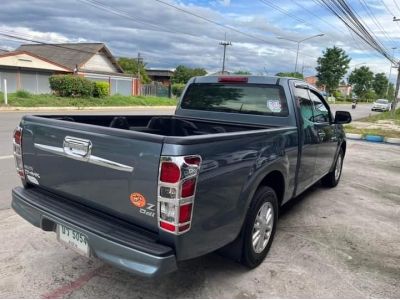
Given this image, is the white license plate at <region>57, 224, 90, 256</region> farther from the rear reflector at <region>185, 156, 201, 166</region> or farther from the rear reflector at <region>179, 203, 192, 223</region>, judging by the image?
the rear reflector at <region>185, 156, 201, 166</region>

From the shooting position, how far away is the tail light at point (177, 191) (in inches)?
90.4

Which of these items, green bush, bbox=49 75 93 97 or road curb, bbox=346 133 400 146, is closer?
road curb, bbox=346 133 400 146

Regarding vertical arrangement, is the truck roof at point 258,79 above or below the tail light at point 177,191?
above

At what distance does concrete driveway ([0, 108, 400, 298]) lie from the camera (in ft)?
10.1

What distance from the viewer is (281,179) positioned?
12.5 ft

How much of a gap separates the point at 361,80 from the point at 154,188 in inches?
3629

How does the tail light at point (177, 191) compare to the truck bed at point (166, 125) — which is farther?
the truck bed at point (166, 125)

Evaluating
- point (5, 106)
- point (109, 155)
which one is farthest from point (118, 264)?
point (5, 106)

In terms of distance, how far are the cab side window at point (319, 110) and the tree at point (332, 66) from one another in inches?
2662

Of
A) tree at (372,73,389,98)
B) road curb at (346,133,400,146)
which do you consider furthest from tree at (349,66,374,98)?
road curb at (346,133,400,146)

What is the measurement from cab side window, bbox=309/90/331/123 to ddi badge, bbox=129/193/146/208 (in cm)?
315

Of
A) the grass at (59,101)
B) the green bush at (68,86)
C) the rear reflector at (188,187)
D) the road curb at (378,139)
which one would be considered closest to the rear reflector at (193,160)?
the rear reflector at (188,187)

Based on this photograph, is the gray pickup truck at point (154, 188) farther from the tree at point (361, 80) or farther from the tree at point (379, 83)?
the tree at point (379, 83)

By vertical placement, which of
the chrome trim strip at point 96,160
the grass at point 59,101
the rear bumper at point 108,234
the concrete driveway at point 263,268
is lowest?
the grass at point 59,101
